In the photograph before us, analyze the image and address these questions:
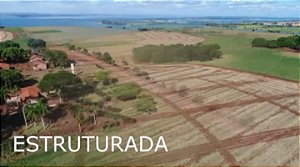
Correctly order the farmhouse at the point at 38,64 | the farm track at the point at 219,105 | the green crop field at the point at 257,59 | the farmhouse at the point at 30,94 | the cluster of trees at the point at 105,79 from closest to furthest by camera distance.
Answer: the farm track at the point at 219,105 → the farmhouse at the point at 30,94 → the cluster of trees at the point at 105,79 → the farmhouse at the point at 38,64 → the green crop field at the point at 257,59

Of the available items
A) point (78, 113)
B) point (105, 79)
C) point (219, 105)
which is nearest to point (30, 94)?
point (78, 113)

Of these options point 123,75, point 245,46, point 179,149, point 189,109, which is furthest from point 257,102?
point 245,46

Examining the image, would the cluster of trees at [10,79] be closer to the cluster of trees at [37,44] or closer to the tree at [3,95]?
the tree at [3,95]

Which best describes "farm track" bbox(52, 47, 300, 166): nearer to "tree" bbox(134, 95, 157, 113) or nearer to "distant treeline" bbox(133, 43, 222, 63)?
"tree" bbox(134, 95, 157, 113)

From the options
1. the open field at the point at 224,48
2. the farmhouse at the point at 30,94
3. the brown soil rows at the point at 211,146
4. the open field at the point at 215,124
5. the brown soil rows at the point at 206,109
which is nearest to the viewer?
the brown soil rows at the point at 211,146

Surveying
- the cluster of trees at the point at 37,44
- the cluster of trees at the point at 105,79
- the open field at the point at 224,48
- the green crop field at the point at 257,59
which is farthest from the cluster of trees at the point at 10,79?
the green crop field at the point at 257,59

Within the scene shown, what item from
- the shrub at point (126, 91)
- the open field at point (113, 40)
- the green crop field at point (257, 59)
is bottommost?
the shrub at point (126, 91)

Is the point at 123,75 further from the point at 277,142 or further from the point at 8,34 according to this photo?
the point at 8,34

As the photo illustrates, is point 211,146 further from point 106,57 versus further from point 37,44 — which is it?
point 37,44
